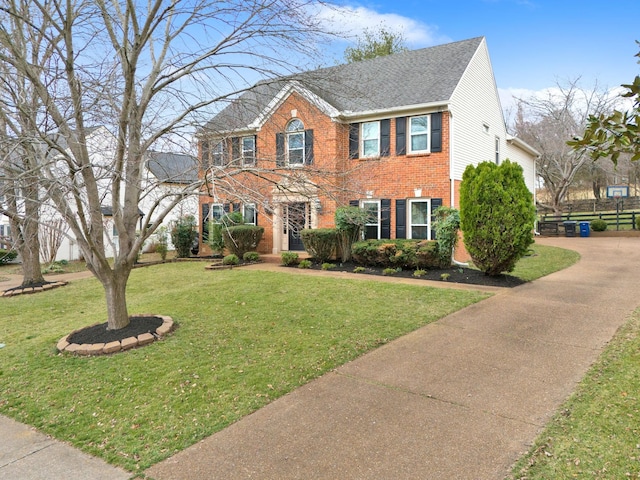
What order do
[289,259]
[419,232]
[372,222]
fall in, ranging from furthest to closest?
1. [372,222]
2. [419,232]
3. [289,259]

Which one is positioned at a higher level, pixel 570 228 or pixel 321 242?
pixel 570 228

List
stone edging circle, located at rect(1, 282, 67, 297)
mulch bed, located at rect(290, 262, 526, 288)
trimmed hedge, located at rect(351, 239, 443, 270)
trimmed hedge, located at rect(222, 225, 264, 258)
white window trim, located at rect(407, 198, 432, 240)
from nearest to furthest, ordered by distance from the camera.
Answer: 1. mulch bed, located at rect(290, 262, 526, 288)
2. stone edging circle, located at rect(1, 282, 67, 297)
3. trimmed hedge, located at rect(351, 239, 443, 270)
4. white window trim, located at rect(407, 198, 432, 240)
5. trimmed hedge, located at rect(222, 225, 264, 258)

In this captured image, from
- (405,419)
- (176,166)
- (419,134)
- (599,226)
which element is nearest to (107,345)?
(176,166)

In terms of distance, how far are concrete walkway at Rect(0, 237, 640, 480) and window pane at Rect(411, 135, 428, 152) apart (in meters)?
8.38

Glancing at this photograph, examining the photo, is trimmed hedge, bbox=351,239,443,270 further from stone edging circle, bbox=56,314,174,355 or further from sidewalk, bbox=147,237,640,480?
stone edging circle, bbox=56,314,174,355

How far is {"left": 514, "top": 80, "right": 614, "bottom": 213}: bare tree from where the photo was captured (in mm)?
27203

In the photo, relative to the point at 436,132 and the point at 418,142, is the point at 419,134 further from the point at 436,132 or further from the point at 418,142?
the point at 436,132

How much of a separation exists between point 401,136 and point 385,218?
9.06 feet

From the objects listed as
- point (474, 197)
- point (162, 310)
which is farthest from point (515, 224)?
point (162, 310)

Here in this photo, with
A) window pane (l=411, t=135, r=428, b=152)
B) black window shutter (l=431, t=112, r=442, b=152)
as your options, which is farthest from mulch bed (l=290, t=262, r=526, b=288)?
window pane (l=411, t=135, r=428, b=152)

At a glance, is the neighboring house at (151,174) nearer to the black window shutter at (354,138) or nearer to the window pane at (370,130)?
the black window shutter at (354,138)

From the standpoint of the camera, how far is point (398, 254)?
1184 cm

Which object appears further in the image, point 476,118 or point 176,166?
point 476,118

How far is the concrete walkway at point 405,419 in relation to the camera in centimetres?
304
